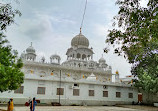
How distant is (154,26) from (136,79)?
18.1m

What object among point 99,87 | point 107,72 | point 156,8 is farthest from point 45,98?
point 107,72

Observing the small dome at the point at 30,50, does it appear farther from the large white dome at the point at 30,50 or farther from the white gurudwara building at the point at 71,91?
the white gurudwara building at the point at 71,91

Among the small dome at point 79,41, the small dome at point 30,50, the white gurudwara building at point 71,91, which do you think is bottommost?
the white gurudwara building at point 71,91

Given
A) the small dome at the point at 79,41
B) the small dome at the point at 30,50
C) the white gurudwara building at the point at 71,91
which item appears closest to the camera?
the white gurudwara building at the point at 71,91

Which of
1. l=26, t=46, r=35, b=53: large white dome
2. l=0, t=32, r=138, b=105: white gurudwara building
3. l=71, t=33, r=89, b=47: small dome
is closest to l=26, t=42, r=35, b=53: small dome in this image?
l=26, t=46, r=35, b=53: large white dome

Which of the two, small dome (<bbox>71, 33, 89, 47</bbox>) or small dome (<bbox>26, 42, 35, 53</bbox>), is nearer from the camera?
small dome (<bbox>26, 42, 35, 53</bbox>)

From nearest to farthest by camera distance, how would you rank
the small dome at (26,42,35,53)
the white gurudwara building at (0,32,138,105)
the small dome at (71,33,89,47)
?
the white gurudwara building at (0,32,138,105)
the small dome at (26,42,35,53)
the small dome at (71,33,89,47)

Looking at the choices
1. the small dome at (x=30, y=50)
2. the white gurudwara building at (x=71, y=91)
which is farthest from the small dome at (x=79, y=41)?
the white gurudwara building at (x=71, y=91)

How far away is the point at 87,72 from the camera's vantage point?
1607 inches

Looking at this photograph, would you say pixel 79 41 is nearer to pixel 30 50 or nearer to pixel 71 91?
pixel 30 50

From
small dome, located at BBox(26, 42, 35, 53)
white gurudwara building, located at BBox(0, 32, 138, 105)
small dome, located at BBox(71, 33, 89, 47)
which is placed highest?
small dome, located at BBox(71, 33, 89, 47)

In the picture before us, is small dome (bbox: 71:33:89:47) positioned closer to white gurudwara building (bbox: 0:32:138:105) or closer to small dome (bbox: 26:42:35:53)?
small dome (bbox: 26:42:35:53)

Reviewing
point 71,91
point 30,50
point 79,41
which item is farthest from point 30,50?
point 71,91

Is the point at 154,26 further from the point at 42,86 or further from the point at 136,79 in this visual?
the point at 136,79
